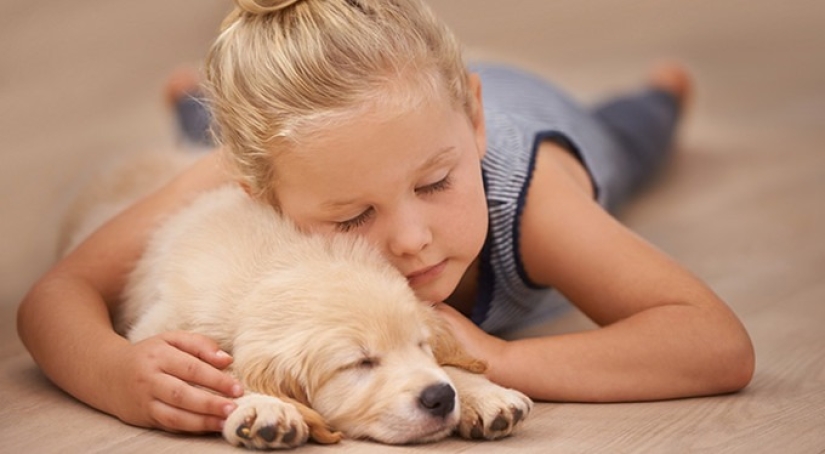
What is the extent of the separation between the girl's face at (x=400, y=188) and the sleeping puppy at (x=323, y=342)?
0.17ft

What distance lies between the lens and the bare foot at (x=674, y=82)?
387 centimetres

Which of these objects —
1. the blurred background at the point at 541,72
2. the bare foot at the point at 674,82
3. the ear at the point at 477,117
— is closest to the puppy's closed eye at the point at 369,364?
the ear at the point at 477,117

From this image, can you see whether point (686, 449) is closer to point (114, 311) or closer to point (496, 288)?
point (496, 288)

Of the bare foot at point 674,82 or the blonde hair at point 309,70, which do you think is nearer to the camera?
the blonde hair at point 309,70

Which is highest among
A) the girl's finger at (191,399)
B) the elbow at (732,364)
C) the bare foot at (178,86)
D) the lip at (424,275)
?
the bare foot at (178,86)

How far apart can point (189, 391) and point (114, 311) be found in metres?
0.57

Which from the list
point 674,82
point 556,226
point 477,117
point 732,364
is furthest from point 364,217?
point 674,82

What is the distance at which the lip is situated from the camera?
188cm

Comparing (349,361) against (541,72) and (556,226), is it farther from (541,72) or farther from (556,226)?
(541,72)

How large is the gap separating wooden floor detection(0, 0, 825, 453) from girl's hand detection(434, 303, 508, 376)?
0.37ft

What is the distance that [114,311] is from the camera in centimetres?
214

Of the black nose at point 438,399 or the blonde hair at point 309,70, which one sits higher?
the blonde hair at point 309,70

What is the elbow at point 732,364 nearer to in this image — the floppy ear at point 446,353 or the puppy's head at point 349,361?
the floppy ear at point 446,353

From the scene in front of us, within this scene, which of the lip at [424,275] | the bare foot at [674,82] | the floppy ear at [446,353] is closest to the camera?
the floppy ear at [446,353]
